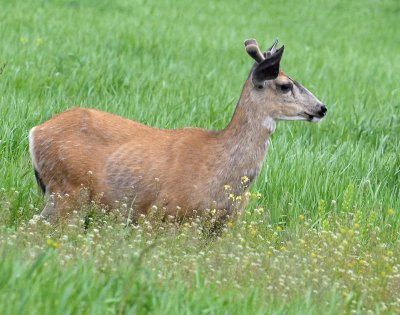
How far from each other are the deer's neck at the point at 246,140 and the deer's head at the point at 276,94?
58mm

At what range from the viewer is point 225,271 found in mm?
5352

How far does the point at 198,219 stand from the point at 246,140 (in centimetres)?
92

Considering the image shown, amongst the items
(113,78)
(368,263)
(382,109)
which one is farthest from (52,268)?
(382,109)

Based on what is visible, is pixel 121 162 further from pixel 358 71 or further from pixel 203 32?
pixel 203 32

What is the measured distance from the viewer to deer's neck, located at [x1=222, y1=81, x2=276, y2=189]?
22.6 feet

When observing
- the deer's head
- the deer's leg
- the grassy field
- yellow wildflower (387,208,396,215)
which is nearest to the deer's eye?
the deer's head

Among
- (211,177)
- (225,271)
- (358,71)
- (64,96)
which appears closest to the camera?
(225,271)

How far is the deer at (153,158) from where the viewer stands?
21.8ft

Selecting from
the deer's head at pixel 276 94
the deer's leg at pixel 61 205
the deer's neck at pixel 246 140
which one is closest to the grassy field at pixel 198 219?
the deer's leg at pixel 61 205

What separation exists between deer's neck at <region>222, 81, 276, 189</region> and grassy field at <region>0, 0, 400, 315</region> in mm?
274

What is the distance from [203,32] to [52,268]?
12.4m

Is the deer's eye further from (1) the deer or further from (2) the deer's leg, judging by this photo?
(2) the deer's leg

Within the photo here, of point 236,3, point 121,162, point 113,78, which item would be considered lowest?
point 236,3

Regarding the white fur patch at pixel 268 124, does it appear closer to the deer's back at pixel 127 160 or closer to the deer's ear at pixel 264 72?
the deer's ear at pixel 264 72
